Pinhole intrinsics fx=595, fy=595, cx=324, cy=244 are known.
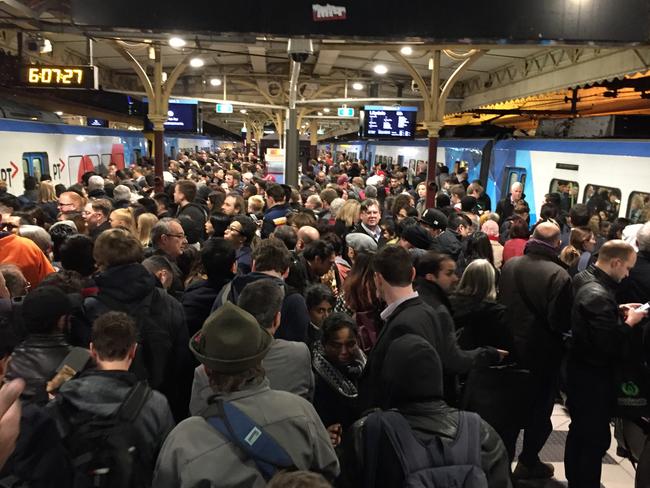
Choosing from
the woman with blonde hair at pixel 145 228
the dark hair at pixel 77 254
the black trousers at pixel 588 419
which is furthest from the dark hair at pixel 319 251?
the black trousers at pixel 588 419

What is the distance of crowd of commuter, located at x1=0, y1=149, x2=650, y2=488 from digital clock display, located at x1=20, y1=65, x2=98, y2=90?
3669 millimetres

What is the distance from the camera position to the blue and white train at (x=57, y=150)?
12.0 m

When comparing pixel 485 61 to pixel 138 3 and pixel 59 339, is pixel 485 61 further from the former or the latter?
pixel 59 339

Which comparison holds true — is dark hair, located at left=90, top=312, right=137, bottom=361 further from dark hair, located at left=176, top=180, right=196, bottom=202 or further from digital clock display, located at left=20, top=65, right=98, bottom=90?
digital clock display, located at left=20, top=65, right=98, bottom=90

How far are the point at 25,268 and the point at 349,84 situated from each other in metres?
19.7

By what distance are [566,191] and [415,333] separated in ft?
26.3

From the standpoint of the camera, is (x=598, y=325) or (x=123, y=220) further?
(x=123, y=220)

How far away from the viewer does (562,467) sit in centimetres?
458

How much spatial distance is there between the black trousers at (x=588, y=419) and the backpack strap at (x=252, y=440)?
262 cm

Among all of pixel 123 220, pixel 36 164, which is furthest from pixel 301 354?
pixel 36 164

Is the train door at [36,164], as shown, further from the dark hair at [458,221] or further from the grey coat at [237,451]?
the grey coat at [237,451]

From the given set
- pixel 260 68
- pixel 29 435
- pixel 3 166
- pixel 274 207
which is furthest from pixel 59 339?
pixel 260 68

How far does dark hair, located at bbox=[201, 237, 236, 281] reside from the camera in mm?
3938

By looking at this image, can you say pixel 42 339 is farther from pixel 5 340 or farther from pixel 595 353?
pixel 595 353
